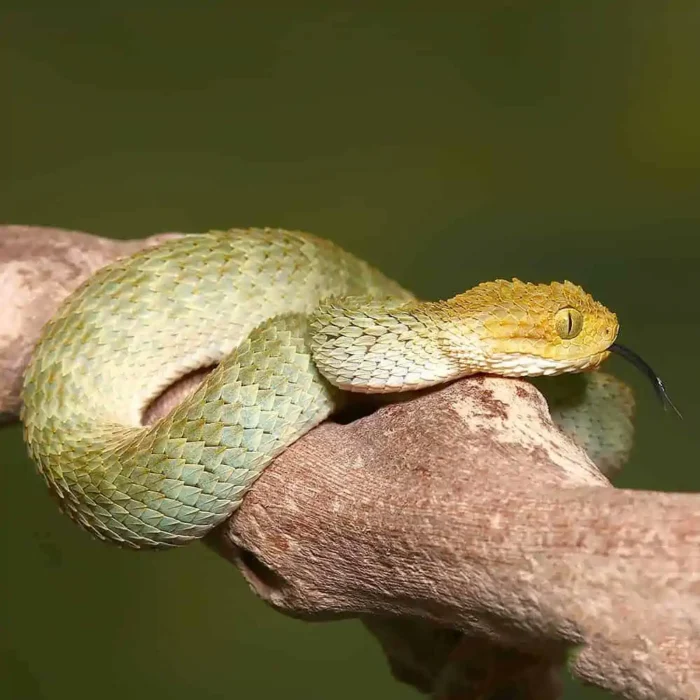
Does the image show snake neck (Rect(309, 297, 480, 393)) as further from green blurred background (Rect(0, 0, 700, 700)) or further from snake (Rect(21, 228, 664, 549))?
green blurred background (Rect(0, 0, 700, 700))

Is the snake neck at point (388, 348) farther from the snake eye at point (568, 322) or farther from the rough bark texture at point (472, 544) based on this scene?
the snake eye at point (568, 322)

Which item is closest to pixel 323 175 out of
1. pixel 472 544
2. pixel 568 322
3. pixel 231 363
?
pixel 231 363

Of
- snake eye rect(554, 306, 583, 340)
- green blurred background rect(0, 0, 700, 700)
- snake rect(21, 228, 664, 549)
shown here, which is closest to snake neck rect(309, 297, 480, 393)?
snake rect(21, 228, 664, 549)

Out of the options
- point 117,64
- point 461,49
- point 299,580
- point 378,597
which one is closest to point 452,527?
point 378,597

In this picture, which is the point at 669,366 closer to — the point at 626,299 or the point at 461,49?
the point at 626,299

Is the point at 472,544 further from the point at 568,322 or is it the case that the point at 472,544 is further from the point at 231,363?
the point at 231,363
